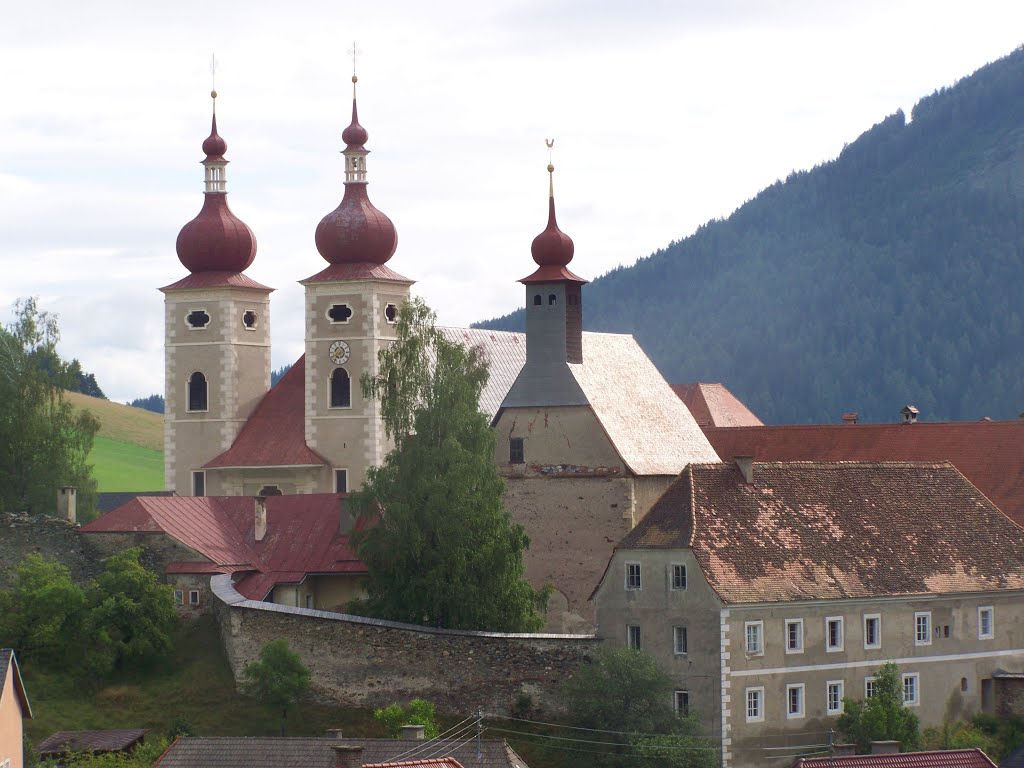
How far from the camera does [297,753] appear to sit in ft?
151

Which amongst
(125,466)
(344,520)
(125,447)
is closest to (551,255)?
(344,520)

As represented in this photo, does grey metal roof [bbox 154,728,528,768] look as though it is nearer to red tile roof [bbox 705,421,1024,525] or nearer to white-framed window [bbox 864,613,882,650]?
white-framed window [bbox 864,613,882,650]

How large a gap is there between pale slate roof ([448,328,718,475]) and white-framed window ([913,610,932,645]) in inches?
496

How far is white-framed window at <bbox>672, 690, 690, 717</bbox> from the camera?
54.9 m

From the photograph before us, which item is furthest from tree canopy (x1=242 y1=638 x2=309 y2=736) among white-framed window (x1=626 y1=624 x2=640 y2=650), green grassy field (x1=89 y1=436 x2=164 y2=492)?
green grassy field (x1=89 y1=436 x2=164 y2=492)

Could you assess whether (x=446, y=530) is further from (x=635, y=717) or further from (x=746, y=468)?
(x=635, y=717)

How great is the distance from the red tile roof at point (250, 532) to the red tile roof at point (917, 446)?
66.9ft

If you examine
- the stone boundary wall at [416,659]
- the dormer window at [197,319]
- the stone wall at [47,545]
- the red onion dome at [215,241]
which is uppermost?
the red onion dome at [215,241]

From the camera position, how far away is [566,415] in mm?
69250

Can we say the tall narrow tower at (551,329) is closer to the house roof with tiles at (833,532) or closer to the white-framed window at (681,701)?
the house roof with tiles at (833,532)

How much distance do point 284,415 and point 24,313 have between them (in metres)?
11.4

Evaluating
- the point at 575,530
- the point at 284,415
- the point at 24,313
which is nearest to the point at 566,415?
the point at 575,530

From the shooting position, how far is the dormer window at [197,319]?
88.2 metres

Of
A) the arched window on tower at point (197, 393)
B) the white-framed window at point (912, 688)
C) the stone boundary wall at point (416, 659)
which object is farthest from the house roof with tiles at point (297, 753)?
the arched window on tower at point (197, 393)
